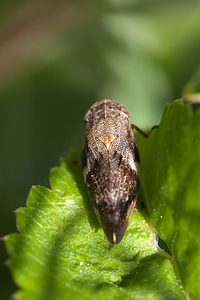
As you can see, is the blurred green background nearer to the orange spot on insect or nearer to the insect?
the insect

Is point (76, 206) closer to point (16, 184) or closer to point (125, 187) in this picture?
point (125, 187)

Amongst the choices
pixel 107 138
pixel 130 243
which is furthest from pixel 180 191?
pixel 107 138

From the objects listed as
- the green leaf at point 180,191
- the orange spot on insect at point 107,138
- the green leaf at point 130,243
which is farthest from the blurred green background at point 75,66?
the green leaf at point 180,191

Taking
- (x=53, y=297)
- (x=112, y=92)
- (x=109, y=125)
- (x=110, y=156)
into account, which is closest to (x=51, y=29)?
(x=112, y=92)

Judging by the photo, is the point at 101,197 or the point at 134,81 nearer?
the point at 101,197

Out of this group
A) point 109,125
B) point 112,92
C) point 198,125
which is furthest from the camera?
point 112,92

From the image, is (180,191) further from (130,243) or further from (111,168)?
(111,168)
